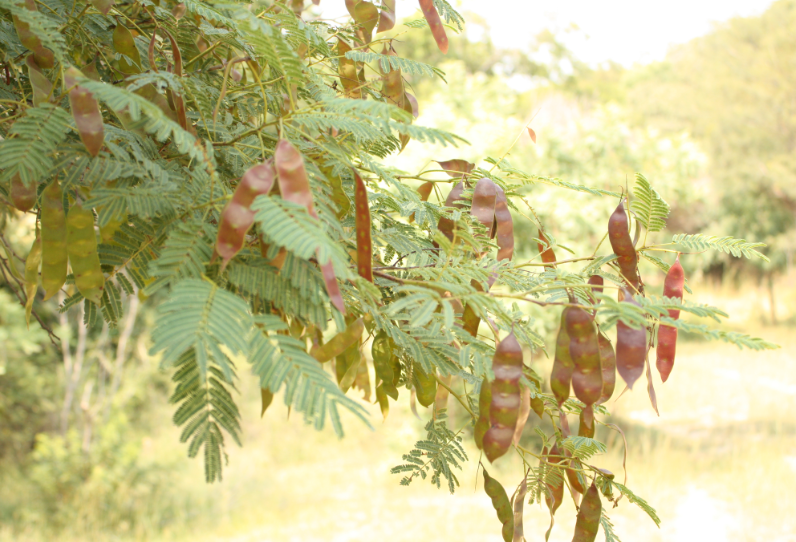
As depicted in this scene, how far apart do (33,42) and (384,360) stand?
0.70 metres

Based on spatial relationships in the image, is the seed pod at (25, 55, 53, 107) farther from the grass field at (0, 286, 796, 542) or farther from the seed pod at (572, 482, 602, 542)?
the grass field at (0, 286, 796, 542)

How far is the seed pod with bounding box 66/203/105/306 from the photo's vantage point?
792mm

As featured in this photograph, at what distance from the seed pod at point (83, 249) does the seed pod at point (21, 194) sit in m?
0.09

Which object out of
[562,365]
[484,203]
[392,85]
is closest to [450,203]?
[484,203]

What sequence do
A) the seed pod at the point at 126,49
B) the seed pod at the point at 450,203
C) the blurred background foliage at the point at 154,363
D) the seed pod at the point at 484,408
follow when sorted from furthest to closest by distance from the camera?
the blurred background foliage at the point at 154,363 → the seed pod at the point at 450,203 → the seed pod at the point at 126,49 → the seed pod at the point at 484,408

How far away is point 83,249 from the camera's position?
81 centimetres

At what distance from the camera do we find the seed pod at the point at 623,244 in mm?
990

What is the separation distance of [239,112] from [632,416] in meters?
8.05

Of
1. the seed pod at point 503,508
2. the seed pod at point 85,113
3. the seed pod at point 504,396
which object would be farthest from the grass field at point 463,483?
the seed pod at point 85,113

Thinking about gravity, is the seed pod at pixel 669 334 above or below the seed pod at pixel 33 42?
below

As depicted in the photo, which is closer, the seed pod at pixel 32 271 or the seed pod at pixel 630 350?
the seed pod at pixel 630 350

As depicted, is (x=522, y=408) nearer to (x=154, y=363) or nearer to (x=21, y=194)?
(x=21, y=194)

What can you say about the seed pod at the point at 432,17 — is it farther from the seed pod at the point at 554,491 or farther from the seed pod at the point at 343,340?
the seed pod at the point at 554,491

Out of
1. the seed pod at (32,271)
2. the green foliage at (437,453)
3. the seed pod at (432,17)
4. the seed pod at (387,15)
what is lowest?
the green foliage at (437,453)
